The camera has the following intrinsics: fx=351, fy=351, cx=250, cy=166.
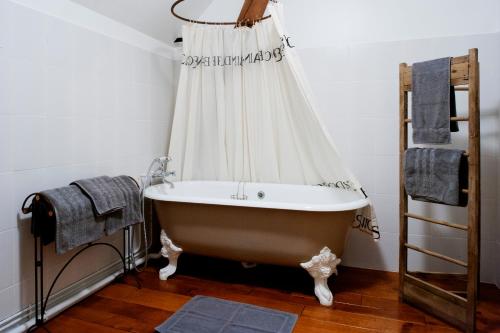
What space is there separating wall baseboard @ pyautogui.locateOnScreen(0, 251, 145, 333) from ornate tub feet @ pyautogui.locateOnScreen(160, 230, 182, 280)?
0.35m

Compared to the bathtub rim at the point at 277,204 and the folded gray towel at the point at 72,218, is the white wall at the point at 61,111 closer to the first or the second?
the folded gray towel at the point at 72,218

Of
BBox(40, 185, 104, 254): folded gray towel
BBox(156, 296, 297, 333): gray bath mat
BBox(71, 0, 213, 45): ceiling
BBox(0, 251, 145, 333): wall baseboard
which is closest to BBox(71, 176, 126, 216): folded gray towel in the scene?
BBox(40, 185, 104, 254): folded gray towel

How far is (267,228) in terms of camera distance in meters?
2.26

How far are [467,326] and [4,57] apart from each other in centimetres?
278

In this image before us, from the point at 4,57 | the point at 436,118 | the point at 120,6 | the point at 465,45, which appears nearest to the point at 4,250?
the point at 4,57

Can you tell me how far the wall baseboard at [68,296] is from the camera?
6.17 ft

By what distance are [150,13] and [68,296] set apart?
2.09 m

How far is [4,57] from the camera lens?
1.80 meters

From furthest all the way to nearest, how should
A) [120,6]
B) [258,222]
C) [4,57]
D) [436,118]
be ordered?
1. [120,6]
2. [258,222]
3. [436,118]
4. [4,57]

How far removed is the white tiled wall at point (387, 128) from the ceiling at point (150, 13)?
3.46ft

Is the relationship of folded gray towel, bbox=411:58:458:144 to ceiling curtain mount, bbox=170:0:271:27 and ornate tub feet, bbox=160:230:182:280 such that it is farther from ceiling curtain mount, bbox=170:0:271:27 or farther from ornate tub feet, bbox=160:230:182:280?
ornate tub feet, bbox=160:230:182:280

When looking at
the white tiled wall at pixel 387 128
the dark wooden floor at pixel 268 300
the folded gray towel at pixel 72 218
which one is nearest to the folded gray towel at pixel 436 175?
the white tiled wall at pixel 387 128

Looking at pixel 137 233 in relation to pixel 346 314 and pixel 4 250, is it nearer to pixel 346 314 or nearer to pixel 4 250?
pixel 4 250

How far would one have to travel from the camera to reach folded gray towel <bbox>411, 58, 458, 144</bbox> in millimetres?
1944
